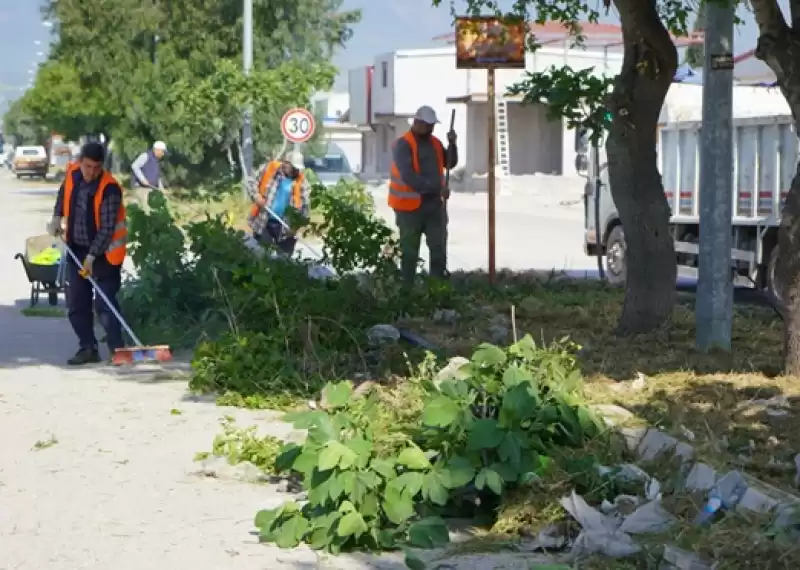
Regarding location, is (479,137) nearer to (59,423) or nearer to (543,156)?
(543,156)

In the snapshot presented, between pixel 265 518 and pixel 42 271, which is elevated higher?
pixel 42 271

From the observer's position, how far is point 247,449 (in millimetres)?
8117

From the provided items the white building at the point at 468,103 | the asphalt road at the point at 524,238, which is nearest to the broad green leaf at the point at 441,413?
the asphalt road at the point at 524,238

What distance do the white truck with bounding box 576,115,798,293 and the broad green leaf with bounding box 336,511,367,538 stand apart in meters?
9.42

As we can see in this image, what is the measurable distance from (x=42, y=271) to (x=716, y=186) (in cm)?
838

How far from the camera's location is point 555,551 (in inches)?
250

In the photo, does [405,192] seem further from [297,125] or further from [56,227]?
[297,125]

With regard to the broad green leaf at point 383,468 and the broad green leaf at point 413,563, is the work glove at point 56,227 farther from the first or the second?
the broad green leaf at point 413,563

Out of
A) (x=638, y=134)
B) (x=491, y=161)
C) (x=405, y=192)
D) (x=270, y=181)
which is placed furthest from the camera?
(x=270, y=181)

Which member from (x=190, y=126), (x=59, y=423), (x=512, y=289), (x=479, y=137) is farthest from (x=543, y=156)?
(x=59, y=423)

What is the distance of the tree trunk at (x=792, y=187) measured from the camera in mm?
8938

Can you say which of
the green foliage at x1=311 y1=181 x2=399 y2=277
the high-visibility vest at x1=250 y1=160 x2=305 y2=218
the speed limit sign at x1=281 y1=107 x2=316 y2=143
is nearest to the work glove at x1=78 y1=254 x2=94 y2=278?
the green foliage at x1=311 y1=181 x2=399 y2=277

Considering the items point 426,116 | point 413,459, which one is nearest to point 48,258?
point 426,116

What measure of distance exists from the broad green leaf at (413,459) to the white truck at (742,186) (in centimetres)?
893
